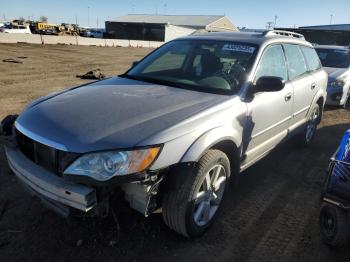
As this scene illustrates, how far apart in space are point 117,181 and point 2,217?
1559 millimetres

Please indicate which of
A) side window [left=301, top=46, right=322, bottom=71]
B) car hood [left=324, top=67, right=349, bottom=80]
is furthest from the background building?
side window [left=301, top=46, right=322, bottom=71]

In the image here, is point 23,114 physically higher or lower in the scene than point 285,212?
higher

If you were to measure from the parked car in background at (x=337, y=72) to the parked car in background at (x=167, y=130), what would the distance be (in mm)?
4922

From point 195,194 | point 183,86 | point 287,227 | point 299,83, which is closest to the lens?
point 195,194

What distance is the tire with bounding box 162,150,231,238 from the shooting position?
9.05 feet

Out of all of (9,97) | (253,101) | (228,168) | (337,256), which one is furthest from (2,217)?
(9,97)

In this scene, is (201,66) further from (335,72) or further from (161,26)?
(161,26)

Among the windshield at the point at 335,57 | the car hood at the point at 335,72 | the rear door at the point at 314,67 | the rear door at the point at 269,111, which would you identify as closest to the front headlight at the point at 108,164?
the rear door at the point at 269,111

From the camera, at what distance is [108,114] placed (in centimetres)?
287

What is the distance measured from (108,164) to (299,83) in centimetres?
316

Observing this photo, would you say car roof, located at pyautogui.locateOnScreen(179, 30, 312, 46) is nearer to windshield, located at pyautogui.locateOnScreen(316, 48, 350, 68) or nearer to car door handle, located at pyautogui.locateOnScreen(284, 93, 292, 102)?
car door handle, located at pyautogui.locateOnScreen(284, 93, 292, 102)

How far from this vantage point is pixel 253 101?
357 cm

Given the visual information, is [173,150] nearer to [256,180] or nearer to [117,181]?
[117,181]

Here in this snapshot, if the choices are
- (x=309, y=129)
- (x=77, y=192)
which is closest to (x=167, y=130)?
(x=77, y=192)
